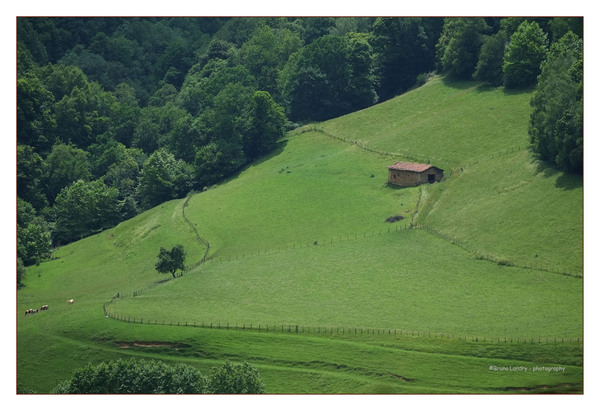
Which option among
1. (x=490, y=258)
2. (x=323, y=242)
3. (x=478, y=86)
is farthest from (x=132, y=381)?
(x=478, y=86)

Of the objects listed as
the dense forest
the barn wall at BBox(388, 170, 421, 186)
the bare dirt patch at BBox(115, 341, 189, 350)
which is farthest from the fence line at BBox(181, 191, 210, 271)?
the barn wall at BBox(388, 170, 421, 186)

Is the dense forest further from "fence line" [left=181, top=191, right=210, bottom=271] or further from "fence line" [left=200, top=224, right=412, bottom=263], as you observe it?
"fence line" [left=200, top=224, right=412, bottom=263]

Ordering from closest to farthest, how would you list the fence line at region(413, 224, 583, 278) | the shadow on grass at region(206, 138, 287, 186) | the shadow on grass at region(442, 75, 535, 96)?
the fence line at region(413, 224, 583, 278)
the shadow on grass at region(442, 75, 535, 96)
the shadow on grass at region(206, 138, 287, 186)

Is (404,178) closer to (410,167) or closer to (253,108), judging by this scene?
(410,167)

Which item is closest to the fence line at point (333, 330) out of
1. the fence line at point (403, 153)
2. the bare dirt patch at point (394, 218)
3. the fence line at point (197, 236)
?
the fence line at point (197, 236)

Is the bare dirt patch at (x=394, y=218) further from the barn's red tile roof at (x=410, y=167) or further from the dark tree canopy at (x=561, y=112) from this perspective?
the dark tree canopy at (x=561, y=112)

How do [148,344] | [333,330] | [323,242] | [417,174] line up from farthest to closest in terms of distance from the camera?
[417,174]
[323,242]
[148,344]
[333,330]
